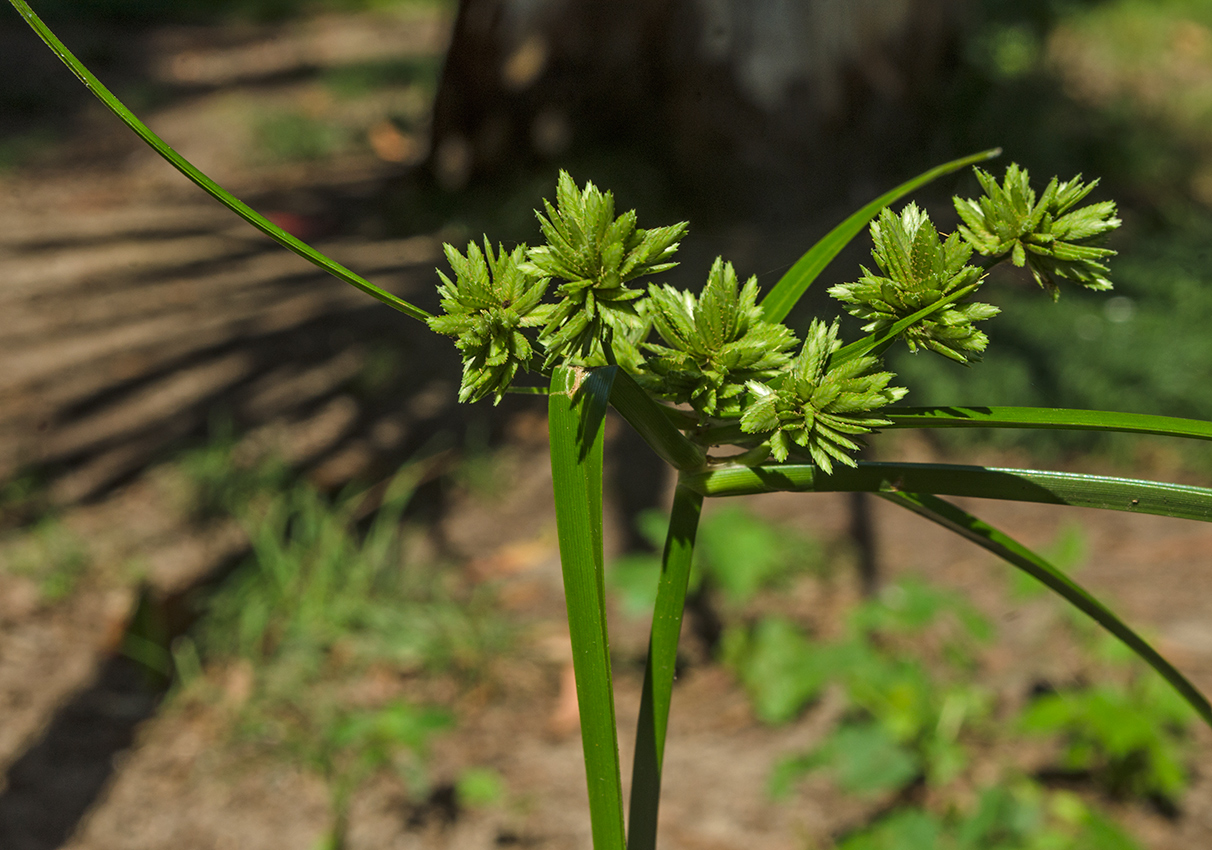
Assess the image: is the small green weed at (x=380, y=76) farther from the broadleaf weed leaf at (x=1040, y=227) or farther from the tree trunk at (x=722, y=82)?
the broadleaf weed leaf at (x=1040, y=227)

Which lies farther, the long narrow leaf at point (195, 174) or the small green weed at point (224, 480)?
the small green weed at point (224, 480)

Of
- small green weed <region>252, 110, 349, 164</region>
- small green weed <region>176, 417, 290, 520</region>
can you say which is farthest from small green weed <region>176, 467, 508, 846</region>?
small green weed <region>252, 110, 349, 164</region>

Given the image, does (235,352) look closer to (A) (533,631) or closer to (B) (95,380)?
(B) (95,380)

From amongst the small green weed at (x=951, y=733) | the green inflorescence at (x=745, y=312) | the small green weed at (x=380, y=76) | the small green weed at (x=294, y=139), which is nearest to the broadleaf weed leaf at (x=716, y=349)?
the green inflorescence at (x=745, y=312)

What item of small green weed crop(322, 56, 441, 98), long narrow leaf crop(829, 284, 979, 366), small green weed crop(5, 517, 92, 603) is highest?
small green weed crop(322, 56, 441, 98)

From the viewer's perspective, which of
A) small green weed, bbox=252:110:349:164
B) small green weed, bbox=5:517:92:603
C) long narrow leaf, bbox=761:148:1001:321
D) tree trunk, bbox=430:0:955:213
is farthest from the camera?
small green weed, bbox=252:110:349:164

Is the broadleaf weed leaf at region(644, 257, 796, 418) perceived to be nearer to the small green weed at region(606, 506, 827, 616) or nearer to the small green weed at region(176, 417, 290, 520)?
the small green weed at region(606, 506, 827, 616)
